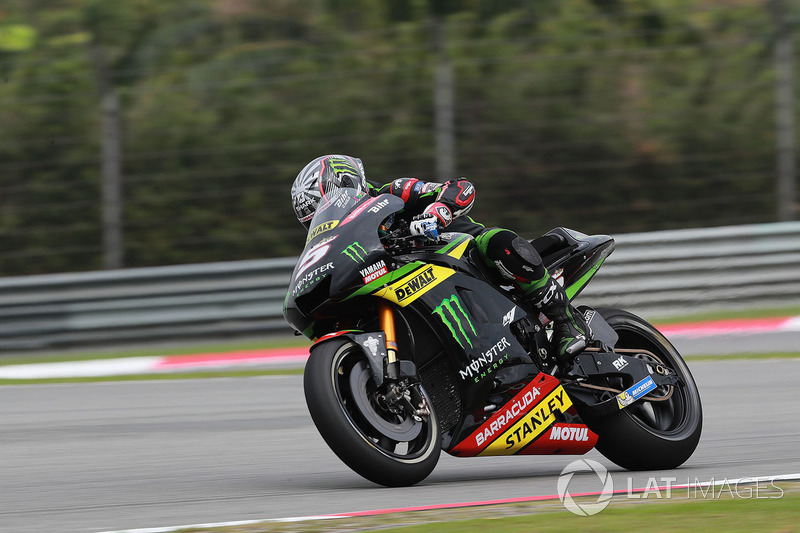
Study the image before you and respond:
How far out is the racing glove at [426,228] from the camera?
16.9 ft

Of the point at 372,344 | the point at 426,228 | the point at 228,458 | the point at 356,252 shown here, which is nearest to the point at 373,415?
the point at 372,344

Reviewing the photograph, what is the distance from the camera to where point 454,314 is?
5355 millimetres

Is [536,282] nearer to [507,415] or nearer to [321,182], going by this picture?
[507,415]

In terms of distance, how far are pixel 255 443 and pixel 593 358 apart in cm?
212

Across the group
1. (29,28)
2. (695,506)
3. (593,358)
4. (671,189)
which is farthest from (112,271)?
(695,506)


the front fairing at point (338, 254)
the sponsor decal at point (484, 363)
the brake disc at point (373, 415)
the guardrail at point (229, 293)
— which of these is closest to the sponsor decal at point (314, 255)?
the front fairing at point (338, 254)

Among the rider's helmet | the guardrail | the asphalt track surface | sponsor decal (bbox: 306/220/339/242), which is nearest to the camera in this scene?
the asphalt track surface

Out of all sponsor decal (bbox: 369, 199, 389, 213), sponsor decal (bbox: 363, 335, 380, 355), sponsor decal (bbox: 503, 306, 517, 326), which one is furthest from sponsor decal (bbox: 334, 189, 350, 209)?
sponsor decal (bbox: 503, 306, 517, 326)

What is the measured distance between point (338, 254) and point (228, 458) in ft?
5.97

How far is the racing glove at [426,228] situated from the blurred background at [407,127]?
6730 mm

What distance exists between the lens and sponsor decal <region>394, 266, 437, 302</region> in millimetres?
5223

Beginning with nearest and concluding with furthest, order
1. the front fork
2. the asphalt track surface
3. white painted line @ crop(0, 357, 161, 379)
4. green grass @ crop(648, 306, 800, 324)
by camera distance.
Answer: the asphalt track surface, the front fork, white painted line @ crop(0, 357, 161, 379), green grass @ crop(648, 306, 800, 324)

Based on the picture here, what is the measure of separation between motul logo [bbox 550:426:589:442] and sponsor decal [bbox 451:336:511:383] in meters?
0.40

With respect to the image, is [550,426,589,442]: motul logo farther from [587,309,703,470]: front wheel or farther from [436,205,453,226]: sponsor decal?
[436,205,453,226]: sponsor decal
